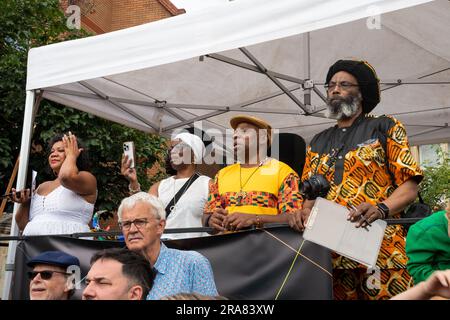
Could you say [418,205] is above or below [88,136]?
below

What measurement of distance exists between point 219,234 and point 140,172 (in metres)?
8.54

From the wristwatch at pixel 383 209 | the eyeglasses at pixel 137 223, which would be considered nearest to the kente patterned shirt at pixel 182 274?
the eyeglasses at pixel 137 223

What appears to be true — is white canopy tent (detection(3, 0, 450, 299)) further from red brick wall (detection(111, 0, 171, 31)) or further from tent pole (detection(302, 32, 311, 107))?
red brick wall (detection(111, 0, 171, 31))

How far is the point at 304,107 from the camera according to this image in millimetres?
6555

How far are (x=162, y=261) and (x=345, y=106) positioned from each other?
1.42 meters

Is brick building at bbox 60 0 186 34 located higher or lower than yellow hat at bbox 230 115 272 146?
higher

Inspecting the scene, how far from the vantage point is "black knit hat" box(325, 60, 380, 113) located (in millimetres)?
3500

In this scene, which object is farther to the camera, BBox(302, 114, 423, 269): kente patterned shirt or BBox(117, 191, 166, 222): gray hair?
BBox(117, 191, 166, 222): gray hair

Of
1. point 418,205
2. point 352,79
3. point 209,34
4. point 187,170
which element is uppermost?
point 209,34

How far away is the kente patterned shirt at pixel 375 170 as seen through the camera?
315cm

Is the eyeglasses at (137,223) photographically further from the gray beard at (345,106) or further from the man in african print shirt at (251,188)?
the gray beard at (345,106)

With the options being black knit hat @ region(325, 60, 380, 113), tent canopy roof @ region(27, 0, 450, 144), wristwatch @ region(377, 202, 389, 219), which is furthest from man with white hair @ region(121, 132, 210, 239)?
wristwatch @ region(377, 202, 389, 219)
